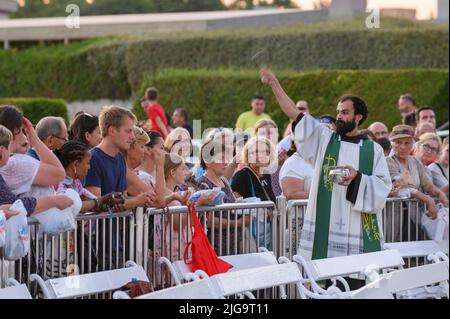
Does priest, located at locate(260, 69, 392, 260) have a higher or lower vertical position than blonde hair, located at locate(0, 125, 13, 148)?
lower

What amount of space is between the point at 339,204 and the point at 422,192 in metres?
2.49

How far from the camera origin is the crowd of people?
6441 mm

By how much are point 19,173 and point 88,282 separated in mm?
775

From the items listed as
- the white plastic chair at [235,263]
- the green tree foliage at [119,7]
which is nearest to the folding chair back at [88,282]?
the white plastic chair at [235,263]

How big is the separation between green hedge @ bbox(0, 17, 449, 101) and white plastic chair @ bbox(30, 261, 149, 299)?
2111cm

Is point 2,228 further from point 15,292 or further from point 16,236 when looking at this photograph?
point 15,292


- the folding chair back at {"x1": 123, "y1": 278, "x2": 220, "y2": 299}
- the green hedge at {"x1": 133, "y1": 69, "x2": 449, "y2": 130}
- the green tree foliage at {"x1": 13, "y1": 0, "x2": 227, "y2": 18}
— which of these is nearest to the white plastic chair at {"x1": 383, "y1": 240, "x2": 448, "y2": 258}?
the folding chair back at {"x1": 123, "y1": 278, "x2": 220, "y2": 299}

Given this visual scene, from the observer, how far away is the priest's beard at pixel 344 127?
7801 millimetres

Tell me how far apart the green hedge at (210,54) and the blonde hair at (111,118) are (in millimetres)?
20344

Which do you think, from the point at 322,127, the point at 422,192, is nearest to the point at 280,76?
the point at 422,192

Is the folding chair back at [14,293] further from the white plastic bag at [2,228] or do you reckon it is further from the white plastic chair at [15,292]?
the white plastic bag at [2,228]

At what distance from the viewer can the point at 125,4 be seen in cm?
6456

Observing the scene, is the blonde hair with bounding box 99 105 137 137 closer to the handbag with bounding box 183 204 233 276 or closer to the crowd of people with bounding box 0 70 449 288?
the crowd of people with bounding box 0 70 449 288
